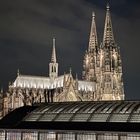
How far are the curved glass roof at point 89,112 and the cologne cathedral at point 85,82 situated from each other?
2412 inches

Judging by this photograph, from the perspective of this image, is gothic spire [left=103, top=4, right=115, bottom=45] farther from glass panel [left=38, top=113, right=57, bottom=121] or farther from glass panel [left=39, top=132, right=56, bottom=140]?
glass panel [left=39, top=132, right=56, bottom=140]

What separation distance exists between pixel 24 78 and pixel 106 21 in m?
36.7

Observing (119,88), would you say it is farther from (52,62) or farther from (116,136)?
(116,136)

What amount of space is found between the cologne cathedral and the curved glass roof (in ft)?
201

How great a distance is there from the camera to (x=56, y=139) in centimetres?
4772

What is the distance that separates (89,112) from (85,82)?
86.5m

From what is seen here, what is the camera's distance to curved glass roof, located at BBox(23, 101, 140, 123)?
48.8m

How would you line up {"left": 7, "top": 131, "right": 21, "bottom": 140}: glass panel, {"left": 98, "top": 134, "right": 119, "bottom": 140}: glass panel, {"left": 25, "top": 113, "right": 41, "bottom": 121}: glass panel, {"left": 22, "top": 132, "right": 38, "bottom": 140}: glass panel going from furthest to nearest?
{"left": 25, "top": 113, "right": 41, "bottom": 121}: glass panel
{"left": 7, "top": 131, "right": 21, "bottom": 140}: glass panel
{"left": 22, "top": 132, "right": 38, "bottom": 140}: glass panel
{"left": 98, "top": 134, "right": 119, "bottom": 140}: glass panel

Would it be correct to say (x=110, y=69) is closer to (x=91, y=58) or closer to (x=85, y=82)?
(x=85, y=82)

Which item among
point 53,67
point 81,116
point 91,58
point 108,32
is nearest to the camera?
point 81,116

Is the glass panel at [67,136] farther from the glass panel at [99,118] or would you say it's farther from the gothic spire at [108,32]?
the gothic spire at [108,32]

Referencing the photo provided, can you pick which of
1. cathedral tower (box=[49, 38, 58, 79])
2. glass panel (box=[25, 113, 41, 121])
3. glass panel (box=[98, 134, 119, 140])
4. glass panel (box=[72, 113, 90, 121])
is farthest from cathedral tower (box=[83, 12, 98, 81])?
glass panel (box=[98, 134, 119, 140])

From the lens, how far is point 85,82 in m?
138

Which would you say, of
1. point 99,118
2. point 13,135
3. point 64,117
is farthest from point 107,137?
point 13,135
